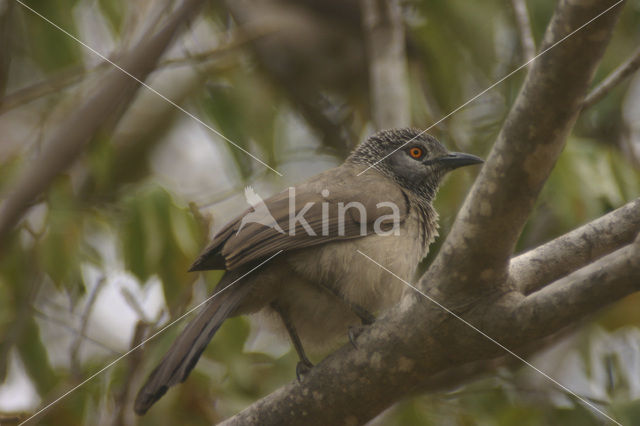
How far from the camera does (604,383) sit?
5.08m

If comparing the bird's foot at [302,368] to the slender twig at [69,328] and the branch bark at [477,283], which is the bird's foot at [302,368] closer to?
the branch bark at [477,283]

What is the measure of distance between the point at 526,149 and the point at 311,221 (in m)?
1.57

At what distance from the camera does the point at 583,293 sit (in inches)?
107

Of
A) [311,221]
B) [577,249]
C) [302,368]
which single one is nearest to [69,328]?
[302,368]

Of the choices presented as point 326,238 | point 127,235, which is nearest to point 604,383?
point 326,238

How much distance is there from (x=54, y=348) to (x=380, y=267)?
448cm

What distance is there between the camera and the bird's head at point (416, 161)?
4.98 m

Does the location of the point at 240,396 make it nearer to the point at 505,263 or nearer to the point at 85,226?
the point at 85,226

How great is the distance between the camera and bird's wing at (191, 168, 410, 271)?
3736 mm

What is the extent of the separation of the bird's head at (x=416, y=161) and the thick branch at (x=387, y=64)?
1.74 ft

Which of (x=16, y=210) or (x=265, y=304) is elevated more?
(x=16, y=210)

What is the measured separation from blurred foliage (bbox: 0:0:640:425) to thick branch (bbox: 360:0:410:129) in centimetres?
56

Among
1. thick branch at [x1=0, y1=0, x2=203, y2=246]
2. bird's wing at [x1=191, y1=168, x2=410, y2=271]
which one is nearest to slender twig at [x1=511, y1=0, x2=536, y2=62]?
bird's wing at [x1=191, y1=168, x2=410, y2=271]

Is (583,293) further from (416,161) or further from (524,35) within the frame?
(416,161)
